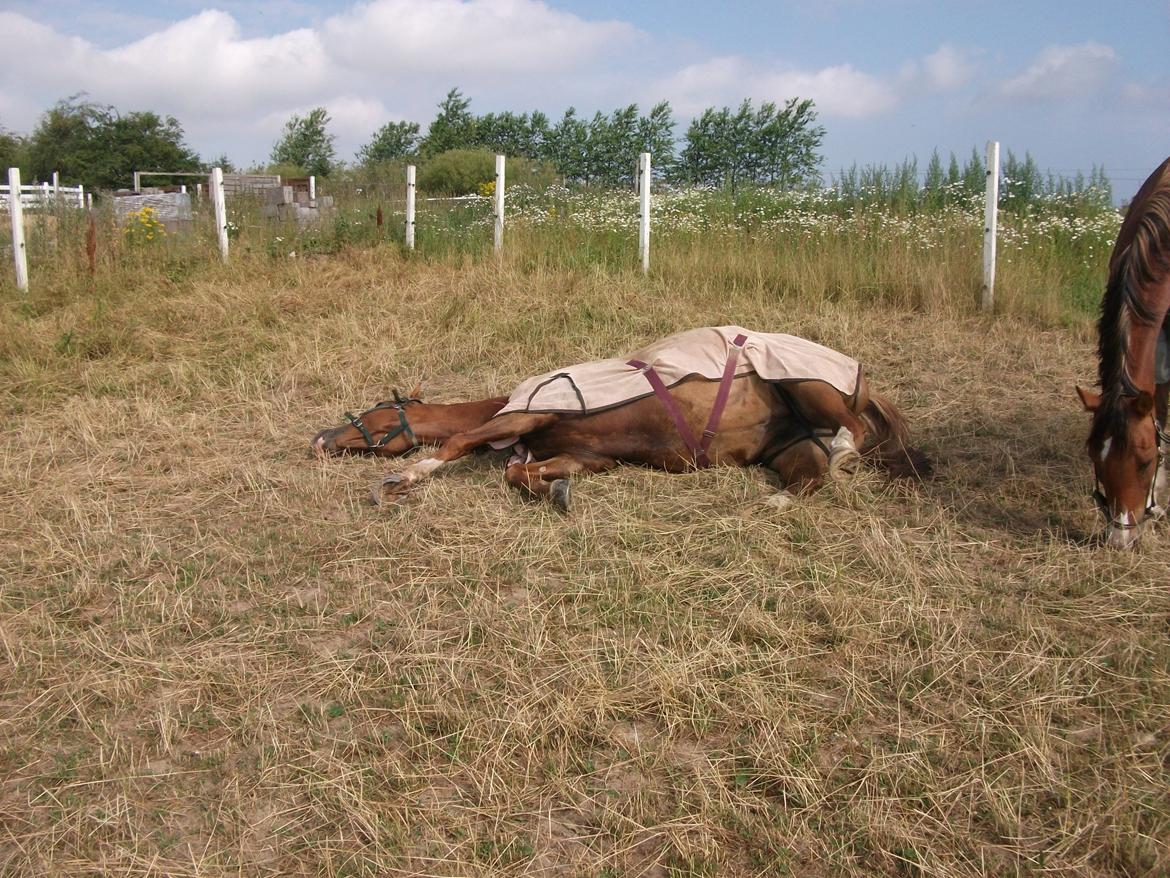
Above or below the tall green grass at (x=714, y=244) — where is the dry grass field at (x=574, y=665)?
below

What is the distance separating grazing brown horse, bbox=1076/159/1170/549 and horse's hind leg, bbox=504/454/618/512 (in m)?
2.32

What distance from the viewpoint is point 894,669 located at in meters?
3.06

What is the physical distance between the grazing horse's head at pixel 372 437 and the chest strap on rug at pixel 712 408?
1467mm

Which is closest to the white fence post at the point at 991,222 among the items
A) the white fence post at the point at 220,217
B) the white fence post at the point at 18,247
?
the white fence post at the point at 220,217

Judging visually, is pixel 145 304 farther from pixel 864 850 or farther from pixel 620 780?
pixel 864 850

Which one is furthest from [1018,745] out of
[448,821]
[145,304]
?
[145,304]

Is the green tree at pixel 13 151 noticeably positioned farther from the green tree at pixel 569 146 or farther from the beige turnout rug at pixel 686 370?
the beige turnout rug at pixel 686 370

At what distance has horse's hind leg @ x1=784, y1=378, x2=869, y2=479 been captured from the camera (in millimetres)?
4645

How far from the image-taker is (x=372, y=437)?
539 cm

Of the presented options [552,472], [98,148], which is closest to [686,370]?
[552,472]

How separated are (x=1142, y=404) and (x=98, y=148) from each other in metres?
39.0

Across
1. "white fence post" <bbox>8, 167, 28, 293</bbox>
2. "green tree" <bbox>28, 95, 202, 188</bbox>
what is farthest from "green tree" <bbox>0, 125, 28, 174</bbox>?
"white fence post" <bbox>8, 167, 28, 293</bbox>

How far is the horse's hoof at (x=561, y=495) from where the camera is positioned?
177 inches

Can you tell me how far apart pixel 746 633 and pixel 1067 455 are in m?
2.70
